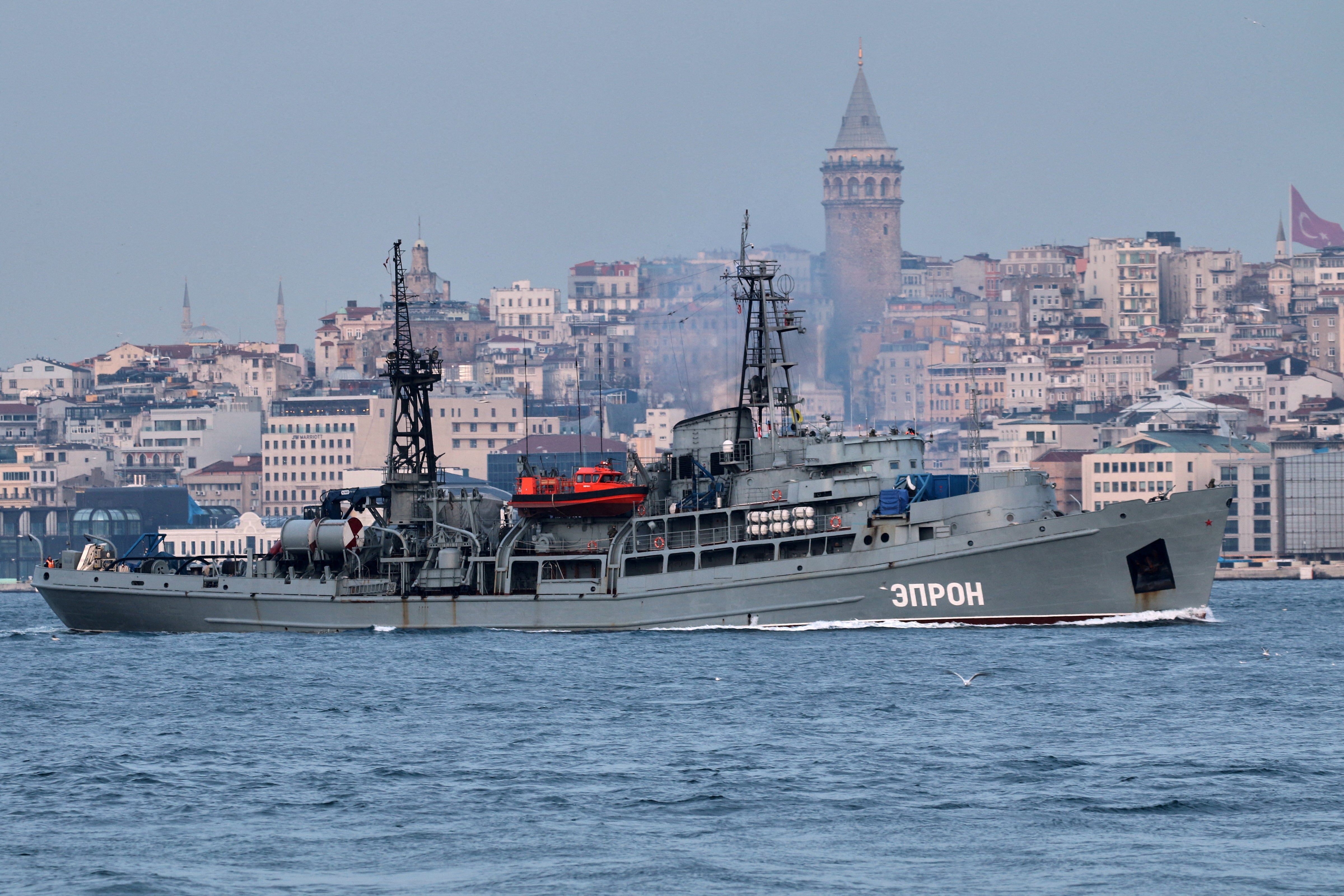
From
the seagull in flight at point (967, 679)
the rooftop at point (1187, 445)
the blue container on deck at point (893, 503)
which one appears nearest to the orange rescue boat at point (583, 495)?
the blue container on deck at point (893, 503)

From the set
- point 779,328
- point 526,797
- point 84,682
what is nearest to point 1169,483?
point 779,328

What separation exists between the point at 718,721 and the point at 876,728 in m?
3.16

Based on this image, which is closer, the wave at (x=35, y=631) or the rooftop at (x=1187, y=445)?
the wave at (x=35, y=631)

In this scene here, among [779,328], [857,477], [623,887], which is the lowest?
[623,887]

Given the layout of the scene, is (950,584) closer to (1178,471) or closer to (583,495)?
(583,495)

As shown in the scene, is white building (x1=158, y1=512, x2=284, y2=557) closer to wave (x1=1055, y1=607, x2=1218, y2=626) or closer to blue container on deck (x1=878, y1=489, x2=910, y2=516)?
blue container on deck (x1=878, y1=489, x2=910, y2=516)

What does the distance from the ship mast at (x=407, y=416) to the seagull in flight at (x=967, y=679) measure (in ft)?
65.5

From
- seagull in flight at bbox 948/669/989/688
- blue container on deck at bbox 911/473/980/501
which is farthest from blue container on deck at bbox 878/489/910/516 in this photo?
seagull in flight at bbox 948/669/989/688

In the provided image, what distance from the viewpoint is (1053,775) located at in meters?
34.8

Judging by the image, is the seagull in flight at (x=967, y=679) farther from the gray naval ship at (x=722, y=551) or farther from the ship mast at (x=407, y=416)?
the ship mast at (x=407, y=416)

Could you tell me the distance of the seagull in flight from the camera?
149ft

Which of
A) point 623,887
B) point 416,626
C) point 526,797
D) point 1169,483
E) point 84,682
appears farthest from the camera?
point 1169,483

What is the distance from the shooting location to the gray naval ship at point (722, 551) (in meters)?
55.3

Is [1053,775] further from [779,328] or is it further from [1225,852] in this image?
[779,328]
